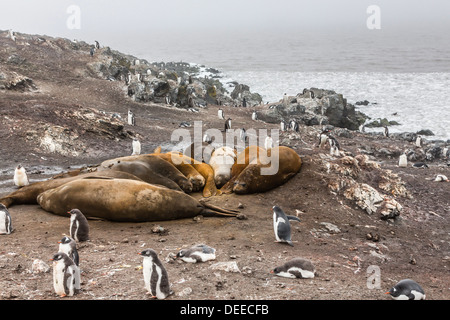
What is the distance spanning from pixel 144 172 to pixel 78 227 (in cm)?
294

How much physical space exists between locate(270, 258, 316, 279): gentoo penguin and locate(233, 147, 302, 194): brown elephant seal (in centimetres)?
428

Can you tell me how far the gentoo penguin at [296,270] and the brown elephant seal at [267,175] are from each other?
4.28 meters

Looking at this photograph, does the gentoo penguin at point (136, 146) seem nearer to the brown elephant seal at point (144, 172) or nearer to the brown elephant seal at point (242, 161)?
the brown elephant seal at point (144, 172)

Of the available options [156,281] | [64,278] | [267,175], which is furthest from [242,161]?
[64,278]

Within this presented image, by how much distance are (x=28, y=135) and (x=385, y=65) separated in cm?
6910

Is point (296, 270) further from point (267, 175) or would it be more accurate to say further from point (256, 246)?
point (267, 175)

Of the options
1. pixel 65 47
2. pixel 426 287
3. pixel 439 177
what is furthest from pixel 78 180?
pixel 65 47

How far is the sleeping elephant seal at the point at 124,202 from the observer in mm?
9055

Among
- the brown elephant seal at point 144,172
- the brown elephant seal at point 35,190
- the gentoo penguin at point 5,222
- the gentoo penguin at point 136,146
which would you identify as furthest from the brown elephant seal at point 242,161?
the gentoo penguin at point 136,146

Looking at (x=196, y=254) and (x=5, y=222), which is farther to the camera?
(x=5, y=222)

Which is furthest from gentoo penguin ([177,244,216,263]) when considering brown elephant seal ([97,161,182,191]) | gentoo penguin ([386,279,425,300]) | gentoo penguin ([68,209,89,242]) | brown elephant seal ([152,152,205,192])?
brown elephant seal ([152,152,205,192])

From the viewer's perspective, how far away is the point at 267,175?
430 inches

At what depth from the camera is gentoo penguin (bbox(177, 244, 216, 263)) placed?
7000 millimetres

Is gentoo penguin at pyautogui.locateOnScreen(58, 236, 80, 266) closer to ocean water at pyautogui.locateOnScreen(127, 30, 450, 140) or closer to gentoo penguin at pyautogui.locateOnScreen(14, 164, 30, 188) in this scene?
gentoo penguin at pyautogui.locateOnScreen(14, 164, 30, 188)
